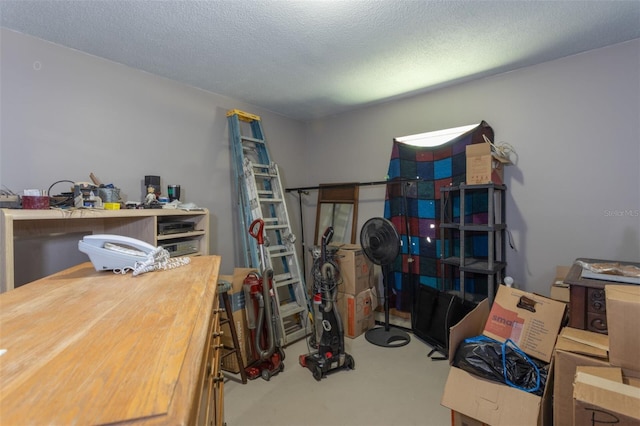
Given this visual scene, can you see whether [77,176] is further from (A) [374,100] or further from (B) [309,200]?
(A) [374,100]

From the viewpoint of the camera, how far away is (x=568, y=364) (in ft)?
4.56

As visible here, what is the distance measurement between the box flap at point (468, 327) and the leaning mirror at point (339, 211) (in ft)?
5.65

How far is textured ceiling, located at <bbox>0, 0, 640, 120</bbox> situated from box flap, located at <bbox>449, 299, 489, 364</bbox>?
1.87 meters

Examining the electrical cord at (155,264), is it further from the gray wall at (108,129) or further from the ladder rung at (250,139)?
the ladder rung at (250,139)

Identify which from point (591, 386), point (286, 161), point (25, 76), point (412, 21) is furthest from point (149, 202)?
point (591, 386)

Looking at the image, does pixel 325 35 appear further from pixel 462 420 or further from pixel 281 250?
pixel 462 420

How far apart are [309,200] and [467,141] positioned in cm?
205

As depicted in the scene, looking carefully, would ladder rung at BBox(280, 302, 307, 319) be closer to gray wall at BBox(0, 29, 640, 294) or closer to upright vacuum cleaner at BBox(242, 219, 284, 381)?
upright vacuum cleaner at BBox(242, 219, 284, 381)

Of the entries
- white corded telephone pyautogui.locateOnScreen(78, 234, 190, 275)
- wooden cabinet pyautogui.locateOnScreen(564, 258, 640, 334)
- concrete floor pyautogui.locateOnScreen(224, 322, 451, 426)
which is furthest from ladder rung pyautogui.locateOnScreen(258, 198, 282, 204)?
wooden cabinet pyautogui.locateOnScreen(564, 258, 640, 334)

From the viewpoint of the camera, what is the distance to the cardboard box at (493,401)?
144cm

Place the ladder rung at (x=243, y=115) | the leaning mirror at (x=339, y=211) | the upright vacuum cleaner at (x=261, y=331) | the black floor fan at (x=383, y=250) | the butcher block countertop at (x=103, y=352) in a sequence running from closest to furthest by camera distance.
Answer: the butcher block countertop at (x=103, y=352)
the upright vacuum cleaner at (x=261, y=331)
the black floor fan at (x=383, y=250)
the ladder rung at (x=243, y=115)
the leaning mirror at (x=339, y=211)

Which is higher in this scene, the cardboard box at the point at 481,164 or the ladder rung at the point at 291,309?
the cardboard box at the point at 481,164

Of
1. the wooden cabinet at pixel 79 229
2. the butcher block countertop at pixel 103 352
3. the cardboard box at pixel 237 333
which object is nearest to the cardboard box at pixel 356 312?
the cardboard box at pixel 237 333

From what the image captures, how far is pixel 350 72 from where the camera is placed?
8.57 feet
